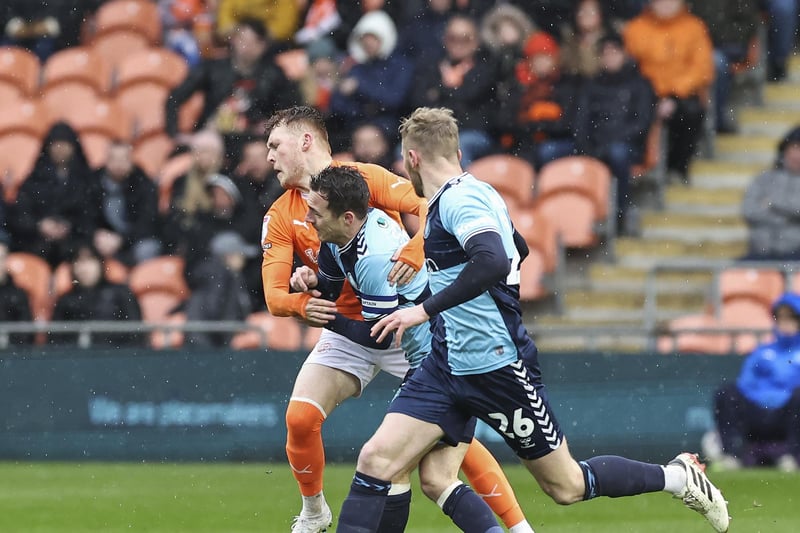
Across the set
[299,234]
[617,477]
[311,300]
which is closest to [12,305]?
[299,234]

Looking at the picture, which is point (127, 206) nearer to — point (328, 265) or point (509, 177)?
point (509, 177)

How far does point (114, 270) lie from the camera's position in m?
16.5

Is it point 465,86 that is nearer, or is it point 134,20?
point 465,86

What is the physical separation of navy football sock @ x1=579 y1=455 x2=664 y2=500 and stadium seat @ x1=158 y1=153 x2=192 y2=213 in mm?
9520

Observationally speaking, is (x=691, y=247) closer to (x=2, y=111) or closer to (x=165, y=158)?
(x=165, y=158)

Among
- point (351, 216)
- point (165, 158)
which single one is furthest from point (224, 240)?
point (351, 216)

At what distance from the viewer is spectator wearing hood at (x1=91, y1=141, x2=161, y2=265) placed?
16.9 meters

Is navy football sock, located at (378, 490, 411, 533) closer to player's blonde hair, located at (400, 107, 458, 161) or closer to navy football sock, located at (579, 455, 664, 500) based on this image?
navy football sock, located at (579, 455, 664, 500)

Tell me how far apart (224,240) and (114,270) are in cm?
134

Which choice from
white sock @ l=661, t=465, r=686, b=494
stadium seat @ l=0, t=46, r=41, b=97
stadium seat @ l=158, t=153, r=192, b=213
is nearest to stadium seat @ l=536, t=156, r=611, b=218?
stadium seat @ l=158, t=153, r=192, b=213

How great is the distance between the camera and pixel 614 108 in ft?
53.3

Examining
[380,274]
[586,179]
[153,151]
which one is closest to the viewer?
[380,274]

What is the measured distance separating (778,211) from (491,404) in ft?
27.7

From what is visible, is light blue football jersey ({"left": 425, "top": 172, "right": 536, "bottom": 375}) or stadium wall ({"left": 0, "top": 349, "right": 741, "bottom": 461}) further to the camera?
stadium wall ({"left": 0, "top": 349, "right": 741, "bottom": 461})
